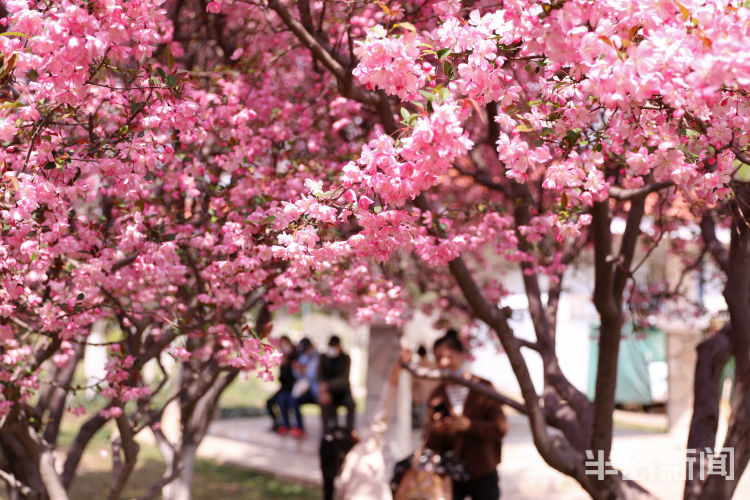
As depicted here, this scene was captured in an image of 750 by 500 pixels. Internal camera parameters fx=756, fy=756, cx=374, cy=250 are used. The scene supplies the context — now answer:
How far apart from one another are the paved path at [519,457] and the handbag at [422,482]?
13.3 ft

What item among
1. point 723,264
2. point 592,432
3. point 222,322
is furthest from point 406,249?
point 723,264

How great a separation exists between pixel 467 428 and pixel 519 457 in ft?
20.7

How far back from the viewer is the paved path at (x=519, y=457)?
973cm

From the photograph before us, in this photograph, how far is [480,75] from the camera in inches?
106

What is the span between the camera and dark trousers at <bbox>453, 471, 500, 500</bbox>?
19.7 feet

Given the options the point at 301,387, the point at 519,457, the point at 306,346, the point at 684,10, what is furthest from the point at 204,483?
the point at 684,10

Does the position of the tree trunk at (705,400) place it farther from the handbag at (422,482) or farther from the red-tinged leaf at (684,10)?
the red-tinged leaf at (684,10)

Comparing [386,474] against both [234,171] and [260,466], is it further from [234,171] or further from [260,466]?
[260,466]

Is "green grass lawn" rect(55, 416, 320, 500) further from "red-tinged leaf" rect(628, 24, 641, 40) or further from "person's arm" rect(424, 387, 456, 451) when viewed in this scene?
"red-tinged leaf" rect(628, 24, 641, 40)

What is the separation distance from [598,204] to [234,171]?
6.95 feet

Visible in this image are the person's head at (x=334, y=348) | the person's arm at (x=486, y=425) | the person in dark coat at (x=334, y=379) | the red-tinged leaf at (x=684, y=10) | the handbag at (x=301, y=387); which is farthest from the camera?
the handbag at (x=301, y=387)

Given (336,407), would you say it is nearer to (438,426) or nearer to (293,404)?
(293,404)

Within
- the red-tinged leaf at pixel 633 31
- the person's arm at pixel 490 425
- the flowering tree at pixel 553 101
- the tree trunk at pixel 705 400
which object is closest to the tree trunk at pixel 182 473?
the person's arm at pixel 490 425

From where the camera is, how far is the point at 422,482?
557 cm
